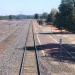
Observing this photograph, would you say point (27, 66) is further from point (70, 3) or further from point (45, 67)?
point (70, 3)

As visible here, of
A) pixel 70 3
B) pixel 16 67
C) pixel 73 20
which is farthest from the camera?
pixel 70 3

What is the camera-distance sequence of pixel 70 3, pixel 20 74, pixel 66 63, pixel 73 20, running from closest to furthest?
pixel 20 74, pixel 66 63, pixel 73 20, pixel 70 3

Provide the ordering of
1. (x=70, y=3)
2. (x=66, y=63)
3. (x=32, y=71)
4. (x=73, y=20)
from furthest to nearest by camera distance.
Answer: (x=70, y=3) < (x=73, y=20) < (x=66, y=63) < (x=32, y=71)

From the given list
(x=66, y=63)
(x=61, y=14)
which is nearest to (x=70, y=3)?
(x=61, y=14)

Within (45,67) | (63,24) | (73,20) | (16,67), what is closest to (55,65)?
(45,67)

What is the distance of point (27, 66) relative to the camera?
2128cm

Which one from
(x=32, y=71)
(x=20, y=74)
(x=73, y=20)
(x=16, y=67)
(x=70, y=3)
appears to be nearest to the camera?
(x=20, y=74)

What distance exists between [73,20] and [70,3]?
645cm

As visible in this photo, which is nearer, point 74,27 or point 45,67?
point 45,67

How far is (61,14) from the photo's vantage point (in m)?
69.9

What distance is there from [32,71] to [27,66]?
6.70 feet

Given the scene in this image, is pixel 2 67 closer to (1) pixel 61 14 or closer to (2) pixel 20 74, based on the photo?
(2) pixel 20 74

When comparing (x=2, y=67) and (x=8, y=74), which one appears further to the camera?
(x=2, y=67)

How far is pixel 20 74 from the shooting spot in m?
18.0
